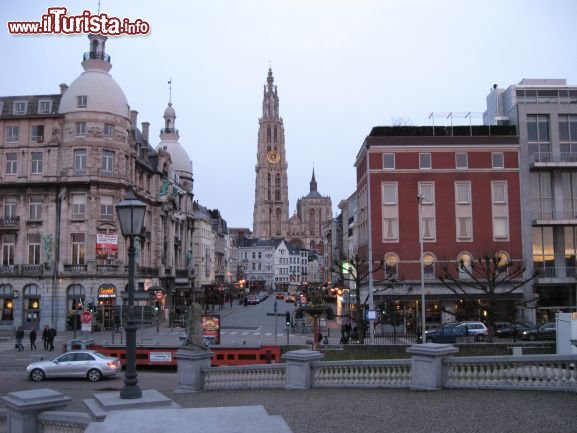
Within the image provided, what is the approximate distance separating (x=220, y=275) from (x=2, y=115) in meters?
68.3

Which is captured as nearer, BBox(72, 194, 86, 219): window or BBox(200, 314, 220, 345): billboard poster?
BBox(200, 314, 220, 345): billboard poster

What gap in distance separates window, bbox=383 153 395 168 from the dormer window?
83.5 feet

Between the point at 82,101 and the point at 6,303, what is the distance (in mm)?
18265

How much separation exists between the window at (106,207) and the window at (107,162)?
207cm

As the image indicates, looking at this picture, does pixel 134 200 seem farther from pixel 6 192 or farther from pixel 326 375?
pixel 6 192

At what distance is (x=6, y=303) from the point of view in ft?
178

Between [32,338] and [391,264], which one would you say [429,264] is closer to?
[391,264]

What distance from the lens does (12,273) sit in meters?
53.9

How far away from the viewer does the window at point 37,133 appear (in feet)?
180

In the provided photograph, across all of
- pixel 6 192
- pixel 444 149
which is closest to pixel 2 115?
pixel 6 192

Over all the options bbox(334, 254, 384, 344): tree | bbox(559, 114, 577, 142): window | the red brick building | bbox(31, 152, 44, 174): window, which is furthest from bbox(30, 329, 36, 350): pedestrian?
bbox(559, 114, 577, 142): window

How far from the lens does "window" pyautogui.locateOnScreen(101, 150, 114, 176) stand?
5481 cm

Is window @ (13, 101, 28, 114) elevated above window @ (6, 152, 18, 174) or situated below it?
above

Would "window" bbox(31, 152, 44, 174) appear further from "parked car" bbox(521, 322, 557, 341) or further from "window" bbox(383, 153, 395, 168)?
"parked car" bbox(521, 322, 557, 341)
